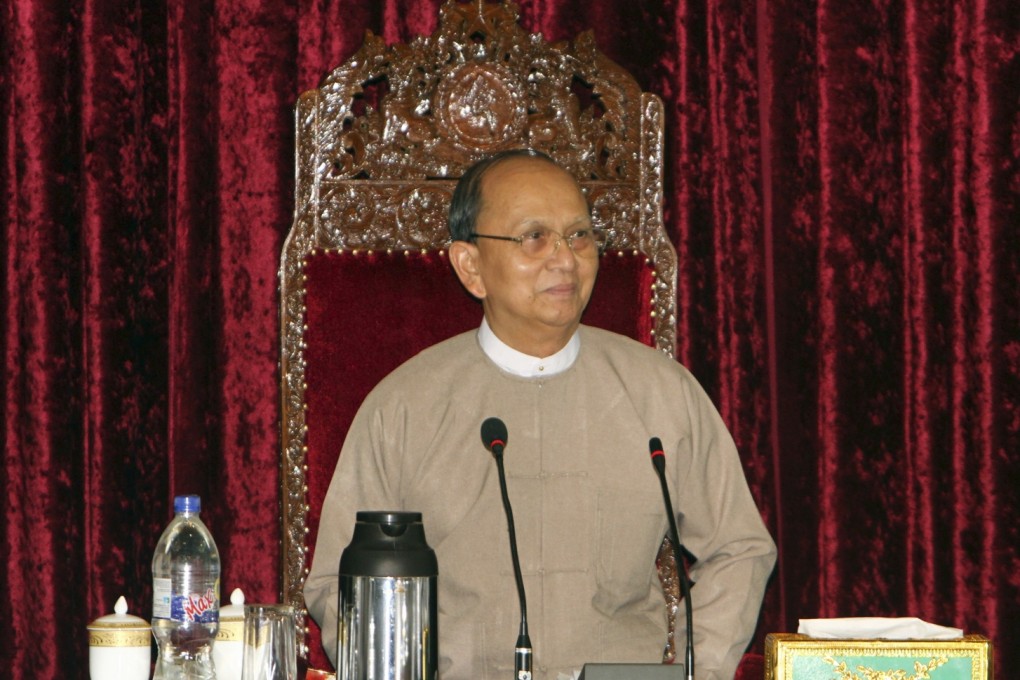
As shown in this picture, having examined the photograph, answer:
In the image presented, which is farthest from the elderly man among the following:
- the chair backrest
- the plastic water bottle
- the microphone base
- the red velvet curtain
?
the microphone base

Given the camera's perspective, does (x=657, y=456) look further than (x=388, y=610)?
Yes

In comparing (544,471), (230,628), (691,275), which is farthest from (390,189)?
(230,628)

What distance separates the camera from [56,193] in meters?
2.91

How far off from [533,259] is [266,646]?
997 mm

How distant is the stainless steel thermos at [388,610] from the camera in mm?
1757

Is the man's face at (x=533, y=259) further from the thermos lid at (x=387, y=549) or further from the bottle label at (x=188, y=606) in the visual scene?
the bottle label at (x=188, y=606)

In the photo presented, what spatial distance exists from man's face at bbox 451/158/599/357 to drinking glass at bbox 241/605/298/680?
906mm

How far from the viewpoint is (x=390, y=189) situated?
267cm

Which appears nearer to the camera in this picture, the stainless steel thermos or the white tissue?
the stainless steel thermos

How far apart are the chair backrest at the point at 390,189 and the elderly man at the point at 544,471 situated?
11 cm

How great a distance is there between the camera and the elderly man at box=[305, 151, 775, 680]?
7.91 feet

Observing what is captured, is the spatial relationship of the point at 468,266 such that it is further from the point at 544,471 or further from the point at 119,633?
the point at 119,633

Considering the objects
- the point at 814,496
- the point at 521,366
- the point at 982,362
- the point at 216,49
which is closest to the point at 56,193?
the point at 216,49

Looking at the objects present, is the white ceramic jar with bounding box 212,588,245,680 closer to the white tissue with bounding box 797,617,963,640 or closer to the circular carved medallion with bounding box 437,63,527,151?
the white tissue with bounding box 797,617,963,640
